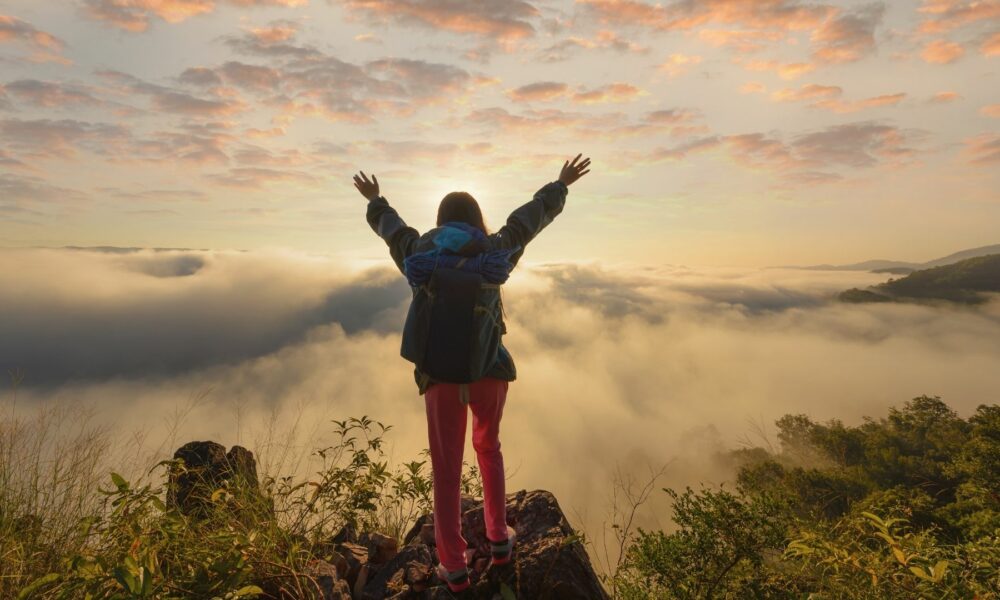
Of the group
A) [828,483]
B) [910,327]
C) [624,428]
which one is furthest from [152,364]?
[910,327]

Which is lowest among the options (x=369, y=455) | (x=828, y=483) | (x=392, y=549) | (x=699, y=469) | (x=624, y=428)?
(x=624, y=428)

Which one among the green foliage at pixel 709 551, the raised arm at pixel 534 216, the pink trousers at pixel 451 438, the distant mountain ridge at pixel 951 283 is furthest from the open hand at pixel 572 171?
the distant mountain ridge at pixel 951 283

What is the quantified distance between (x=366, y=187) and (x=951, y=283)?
182m

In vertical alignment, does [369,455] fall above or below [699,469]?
above

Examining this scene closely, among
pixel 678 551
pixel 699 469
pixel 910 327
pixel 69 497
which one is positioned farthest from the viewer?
pixel 910 327

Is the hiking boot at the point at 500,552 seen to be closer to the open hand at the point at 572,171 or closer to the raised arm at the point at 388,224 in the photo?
the raised arm at the point at 388,224

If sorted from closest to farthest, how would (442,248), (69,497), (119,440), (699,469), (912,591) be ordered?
(912,591)
(442,248)
(69,497)
(119,440)
(699,469)

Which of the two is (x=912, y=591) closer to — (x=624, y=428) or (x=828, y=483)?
(x=828, y=483)

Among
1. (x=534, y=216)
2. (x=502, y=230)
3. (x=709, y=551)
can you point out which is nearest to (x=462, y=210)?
(x=502, y=230)

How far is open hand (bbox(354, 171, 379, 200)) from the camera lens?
4016 millimetres

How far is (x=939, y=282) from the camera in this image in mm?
133000

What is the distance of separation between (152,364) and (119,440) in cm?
22076

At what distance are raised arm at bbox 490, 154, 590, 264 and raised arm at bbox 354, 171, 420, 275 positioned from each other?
0.68 meters

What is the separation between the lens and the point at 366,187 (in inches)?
159
